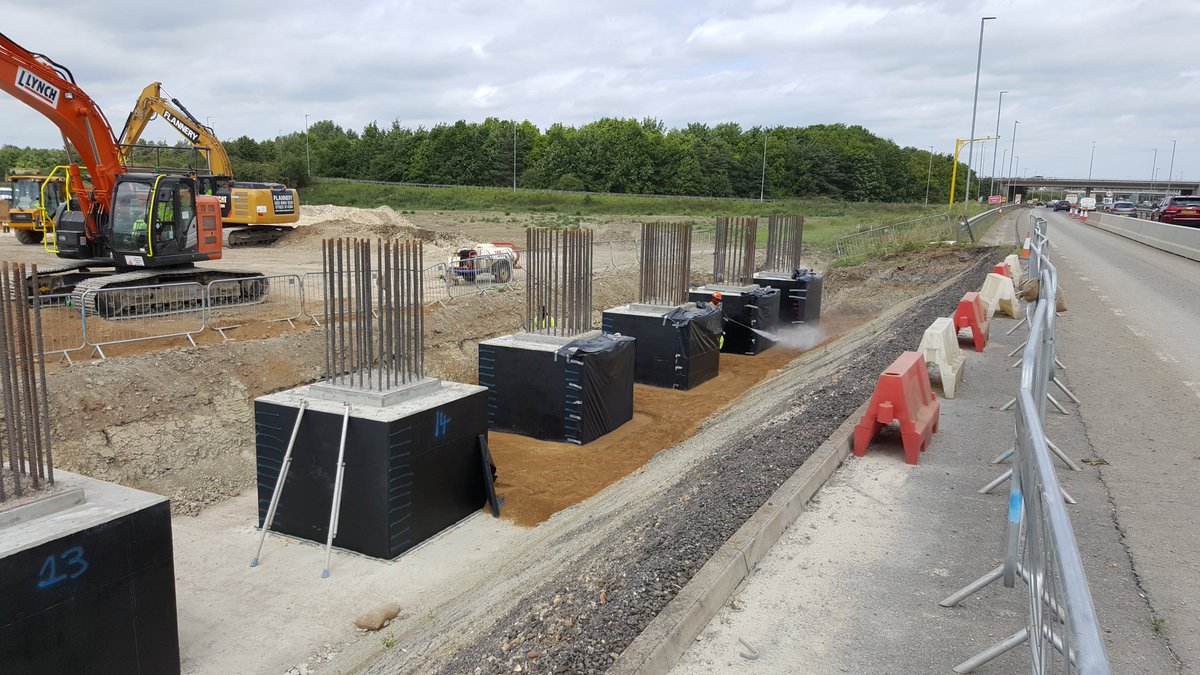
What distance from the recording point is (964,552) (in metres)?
5.51

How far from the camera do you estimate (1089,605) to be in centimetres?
216

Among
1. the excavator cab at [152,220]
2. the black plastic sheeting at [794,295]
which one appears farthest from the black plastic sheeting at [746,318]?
the excavator cab at [152,220]

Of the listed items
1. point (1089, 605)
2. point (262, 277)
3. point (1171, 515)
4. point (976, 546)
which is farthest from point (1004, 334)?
point (262, 277)

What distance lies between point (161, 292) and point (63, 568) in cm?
1360

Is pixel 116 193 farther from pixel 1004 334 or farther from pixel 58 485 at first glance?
pixel 1004 334

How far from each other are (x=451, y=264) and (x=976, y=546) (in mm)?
17722

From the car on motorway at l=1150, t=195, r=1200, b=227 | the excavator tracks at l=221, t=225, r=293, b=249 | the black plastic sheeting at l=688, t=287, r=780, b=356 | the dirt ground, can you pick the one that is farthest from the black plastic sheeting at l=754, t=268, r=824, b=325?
the car on motorway at l=1150, t=195, r=1200, b=227

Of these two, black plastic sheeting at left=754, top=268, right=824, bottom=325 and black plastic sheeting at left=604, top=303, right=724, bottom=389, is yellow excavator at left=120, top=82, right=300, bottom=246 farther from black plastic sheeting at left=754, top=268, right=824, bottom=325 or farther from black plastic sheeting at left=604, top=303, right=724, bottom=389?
black plastic sheeting at left=754, top=268, right=824, bottom=325

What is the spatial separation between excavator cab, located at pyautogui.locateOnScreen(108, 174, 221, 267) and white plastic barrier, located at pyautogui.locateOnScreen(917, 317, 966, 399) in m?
14.9

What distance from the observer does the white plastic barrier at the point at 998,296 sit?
45.2 ft

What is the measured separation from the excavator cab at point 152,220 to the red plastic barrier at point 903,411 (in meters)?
14.9

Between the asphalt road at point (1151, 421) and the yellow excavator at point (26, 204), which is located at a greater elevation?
the yellow excavator at point (26, 204)

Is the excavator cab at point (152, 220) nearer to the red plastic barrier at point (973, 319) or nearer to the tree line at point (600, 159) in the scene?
the red plastic barrier at point (973, 319)

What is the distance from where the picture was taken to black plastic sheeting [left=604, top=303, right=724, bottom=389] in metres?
14.9
